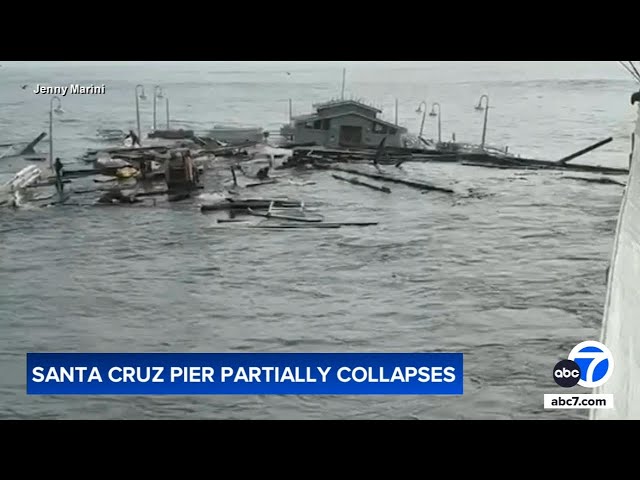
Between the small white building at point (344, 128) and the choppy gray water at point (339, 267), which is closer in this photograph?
the choppy gray water at point (339, 267)

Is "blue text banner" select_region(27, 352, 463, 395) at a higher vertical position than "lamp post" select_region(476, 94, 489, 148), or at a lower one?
lower

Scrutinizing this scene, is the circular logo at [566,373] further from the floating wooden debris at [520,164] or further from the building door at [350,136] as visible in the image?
the building door at [350,136]

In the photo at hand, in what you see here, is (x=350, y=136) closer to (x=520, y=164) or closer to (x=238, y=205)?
(x=238, y=205)

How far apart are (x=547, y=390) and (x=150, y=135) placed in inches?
63.4

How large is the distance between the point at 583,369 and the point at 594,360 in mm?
48

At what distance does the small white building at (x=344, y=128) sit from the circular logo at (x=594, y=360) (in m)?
0.93

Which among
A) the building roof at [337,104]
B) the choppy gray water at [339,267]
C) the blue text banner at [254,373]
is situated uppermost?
the building roof at [337,104]

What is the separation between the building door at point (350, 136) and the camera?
3.22 metres

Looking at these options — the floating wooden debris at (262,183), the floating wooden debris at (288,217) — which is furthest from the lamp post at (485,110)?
the floating wooden debris at (262,183)

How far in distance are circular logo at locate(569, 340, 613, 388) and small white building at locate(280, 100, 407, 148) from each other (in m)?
0.93

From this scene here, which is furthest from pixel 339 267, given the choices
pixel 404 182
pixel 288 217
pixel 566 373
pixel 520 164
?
pixel 566 373

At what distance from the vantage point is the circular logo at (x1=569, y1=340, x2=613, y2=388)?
311 cm

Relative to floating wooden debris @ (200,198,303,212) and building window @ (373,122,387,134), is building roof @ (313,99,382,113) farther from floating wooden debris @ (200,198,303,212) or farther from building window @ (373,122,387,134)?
floating wooden debris @ (200,198,303,212)

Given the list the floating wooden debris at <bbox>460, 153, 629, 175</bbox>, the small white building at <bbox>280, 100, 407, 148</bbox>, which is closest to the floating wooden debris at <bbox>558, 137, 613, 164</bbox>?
the floating wooden debris at <bbox>460, 153, 629, 175</bbox>
